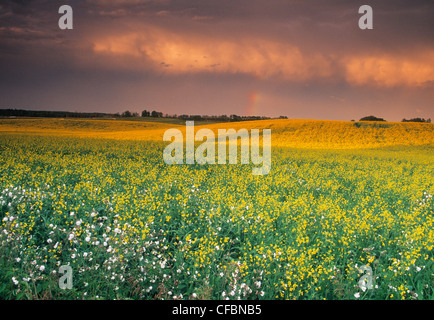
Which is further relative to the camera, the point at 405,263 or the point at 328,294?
the point at 405,263

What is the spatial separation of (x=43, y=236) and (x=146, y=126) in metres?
66.9

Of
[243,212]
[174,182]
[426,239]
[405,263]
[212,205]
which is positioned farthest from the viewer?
[174,182]

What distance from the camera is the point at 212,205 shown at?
5.99 metres

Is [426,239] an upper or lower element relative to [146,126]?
lower

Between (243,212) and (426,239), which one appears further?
(243,212)

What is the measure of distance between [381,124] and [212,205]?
5216 centimetres

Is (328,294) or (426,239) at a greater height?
(426,239)
